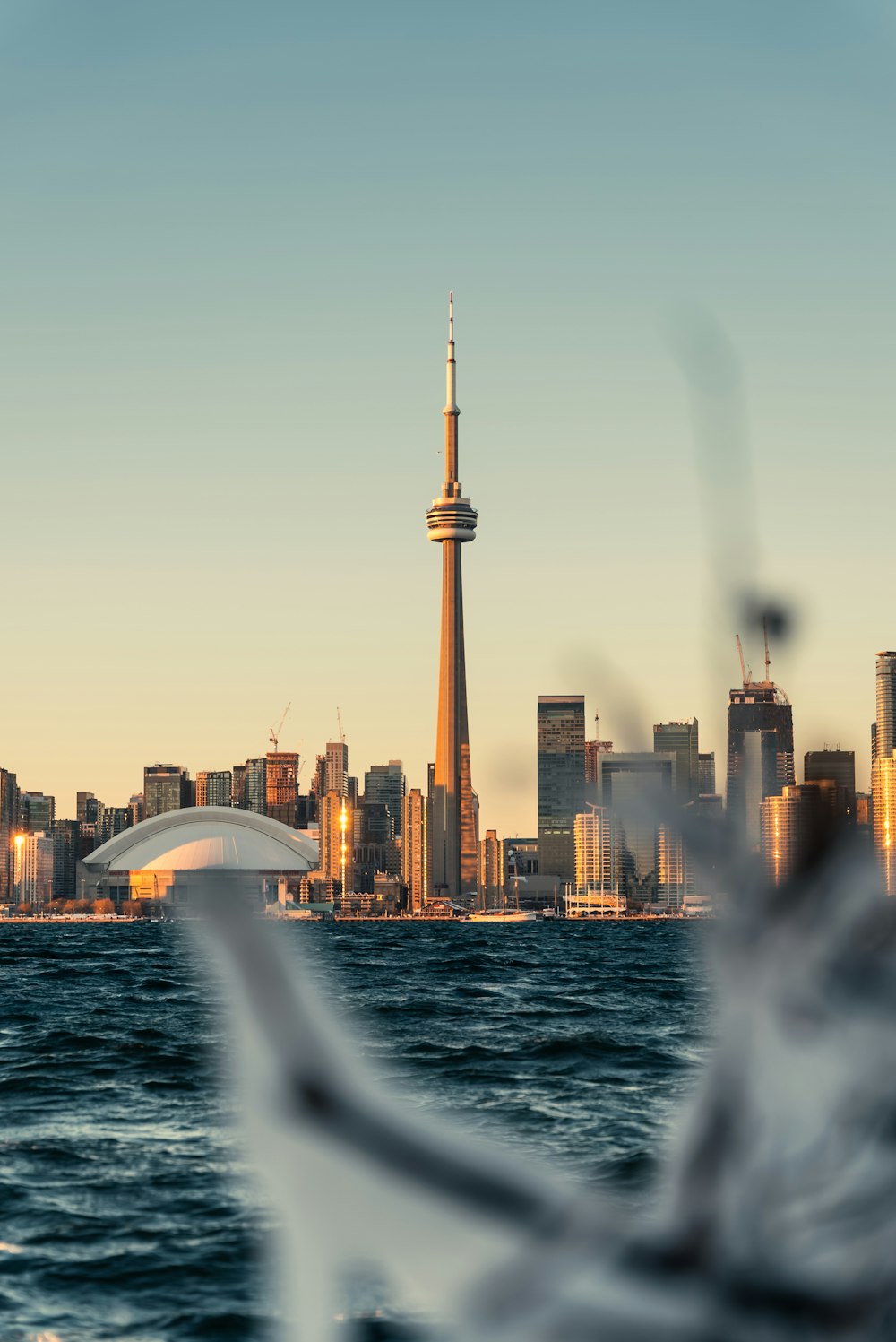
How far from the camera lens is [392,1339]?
592 inches

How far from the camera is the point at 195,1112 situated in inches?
1210

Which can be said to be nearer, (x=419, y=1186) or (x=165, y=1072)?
(x=419, y=1186)

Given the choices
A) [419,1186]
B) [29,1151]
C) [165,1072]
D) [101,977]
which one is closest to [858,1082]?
[419,1186]

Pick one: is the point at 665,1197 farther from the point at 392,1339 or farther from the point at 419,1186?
the point at 392,1339

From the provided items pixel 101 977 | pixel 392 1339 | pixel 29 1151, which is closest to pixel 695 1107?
pixel 392 1339

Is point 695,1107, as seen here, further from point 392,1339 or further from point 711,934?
point 392,1339

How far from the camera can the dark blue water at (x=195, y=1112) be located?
17.7 m

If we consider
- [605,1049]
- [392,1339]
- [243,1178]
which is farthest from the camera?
[605,1049]

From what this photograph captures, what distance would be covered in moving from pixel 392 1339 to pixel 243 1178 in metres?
9.34

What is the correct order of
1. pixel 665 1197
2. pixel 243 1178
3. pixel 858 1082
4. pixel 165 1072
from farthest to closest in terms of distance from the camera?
pixel 165 1072 < pixel 243 1178 < pixel 858 1082 < pixel 665 1197

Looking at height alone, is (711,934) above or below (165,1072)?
above

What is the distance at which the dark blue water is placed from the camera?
1766cm

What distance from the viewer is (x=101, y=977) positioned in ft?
287

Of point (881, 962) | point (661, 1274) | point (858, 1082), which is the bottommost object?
point (661, 1274)
